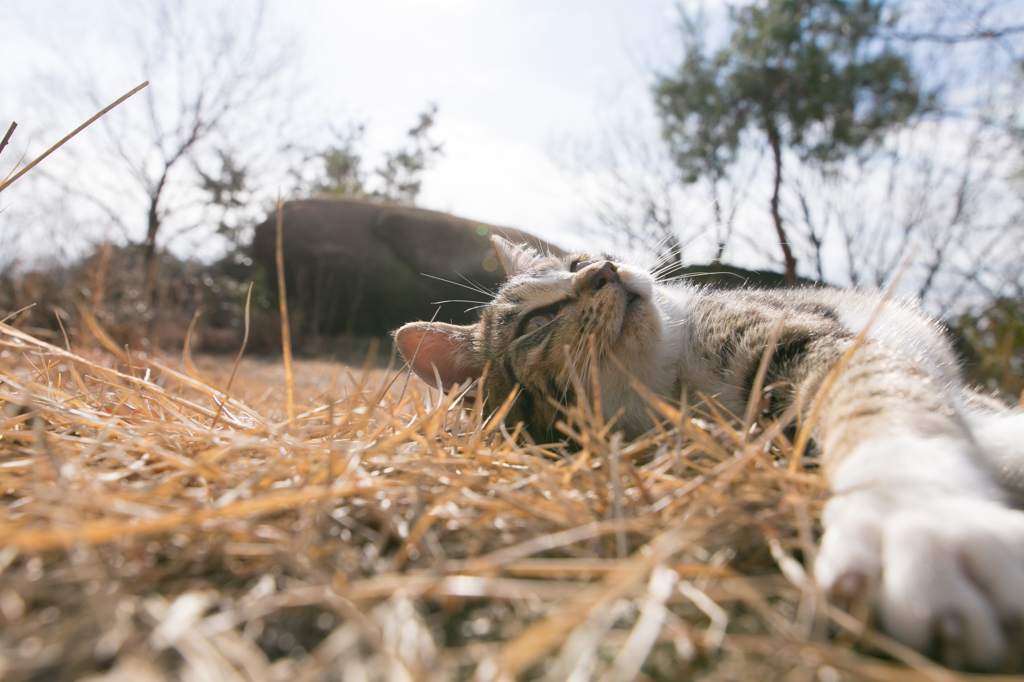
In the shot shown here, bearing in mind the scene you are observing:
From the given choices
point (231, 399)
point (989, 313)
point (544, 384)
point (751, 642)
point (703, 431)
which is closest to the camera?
point (751, 642)

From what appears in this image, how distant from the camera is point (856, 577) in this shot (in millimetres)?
663

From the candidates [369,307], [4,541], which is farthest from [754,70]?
[4,541]

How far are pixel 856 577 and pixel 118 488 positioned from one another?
1118mm

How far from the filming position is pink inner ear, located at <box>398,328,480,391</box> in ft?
6.65

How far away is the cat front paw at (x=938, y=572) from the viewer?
1.94 ft

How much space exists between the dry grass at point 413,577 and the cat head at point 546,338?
2.61 ft

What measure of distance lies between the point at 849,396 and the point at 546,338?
102 centimetres

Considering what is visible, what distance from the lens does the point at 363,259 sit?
1137 cm

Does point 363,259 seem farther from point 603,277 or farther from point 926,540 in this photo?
point 926,540

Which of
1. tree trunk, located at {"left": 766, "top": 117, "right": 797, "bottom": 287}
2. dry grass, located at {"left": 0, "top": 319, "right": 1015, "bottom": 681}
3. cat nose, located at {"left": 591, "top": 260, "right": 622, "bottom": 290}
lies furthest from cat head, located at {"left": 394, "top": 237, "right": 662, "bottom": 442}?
tree trunk, located at {"left": 766, "top": 117, "right": 797, "bottom": 287}

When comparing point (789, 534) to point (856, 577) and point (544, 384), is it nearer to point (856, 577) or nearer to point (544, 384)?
point (856, 577)

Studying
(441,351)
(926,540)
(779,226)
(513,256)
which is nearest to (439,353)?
(441,351)

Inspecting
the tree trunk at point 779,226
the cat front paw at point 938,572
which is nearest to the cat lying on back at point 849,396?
the cat front paw at point 938,572

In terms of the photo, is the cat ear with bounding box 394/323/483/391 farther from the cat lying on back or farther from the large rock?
the large rock
